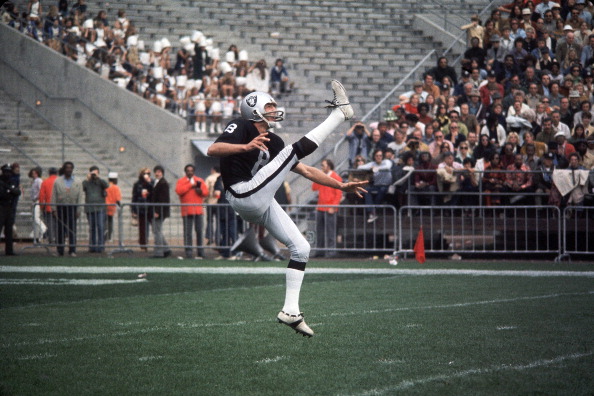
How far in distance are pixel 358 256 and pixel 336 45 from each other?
12.6m

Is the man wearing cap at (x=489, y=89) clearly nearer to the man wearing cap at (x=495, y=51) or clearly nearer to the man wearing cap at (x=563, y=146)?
the man wearing cap at (x=495, y=51)

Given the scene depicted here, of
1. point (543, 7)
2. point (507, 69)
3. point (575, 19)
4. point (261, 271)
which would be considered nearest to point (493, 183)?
point (507, 69)

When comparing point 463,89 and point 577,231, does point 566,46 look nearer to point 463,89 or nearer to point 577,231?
point 463,89

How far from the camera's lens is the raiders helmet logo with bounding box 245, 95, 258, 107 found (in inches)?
330

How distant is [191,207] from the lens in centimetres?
1917

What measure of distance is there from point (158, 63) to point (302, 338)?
824 inches

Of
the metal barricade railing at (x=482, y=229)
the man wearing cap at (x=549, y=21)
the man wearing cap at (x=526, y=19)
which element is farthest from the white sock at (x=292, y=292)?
the man wearing cap at (x=549, y=21)

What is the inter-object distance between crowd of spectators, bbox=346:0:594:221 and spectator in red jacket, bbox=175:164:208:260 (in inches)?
130

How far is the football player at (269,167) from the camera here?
26.5ft

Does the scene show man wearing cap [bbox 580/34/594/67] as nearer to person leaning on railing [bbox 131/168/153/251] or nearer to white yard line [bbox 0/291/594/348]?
person leaning on railing [bbox 131/168/153/251]

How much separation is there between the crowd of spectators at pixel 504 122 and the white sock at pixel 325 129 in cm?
891

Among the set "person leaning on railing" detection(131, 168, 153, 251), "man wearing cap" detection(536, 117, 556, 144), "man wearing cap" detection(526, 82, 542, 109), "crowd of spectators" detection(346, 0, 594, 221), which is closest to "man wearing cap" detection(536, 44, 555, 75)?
"crowd of spectators" detection(346, 0, 594, 221)

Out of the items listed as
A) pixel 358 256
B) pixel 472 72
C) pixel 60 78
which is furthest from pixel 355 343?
pixel 60 78

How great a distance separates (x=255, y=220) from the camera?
27.6ft
